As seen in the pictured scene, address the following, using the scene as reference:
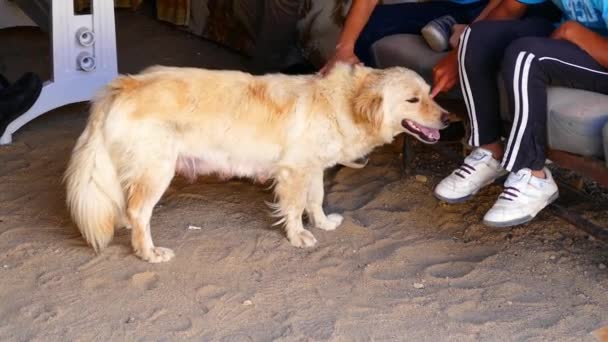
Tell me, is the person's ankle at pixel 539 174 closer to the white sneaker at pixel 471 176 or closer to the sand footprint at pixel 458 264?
the white sneaker at pixel 471 176

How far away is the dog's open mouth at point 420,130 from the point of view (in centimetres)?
327

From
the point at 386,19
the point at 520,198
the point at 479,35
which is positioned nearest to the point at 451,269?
the point at 520,198

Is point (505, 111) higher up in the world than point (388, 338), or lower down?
higher up

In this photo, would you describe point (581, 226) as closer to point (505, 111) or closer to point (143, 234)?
point (505, 111)

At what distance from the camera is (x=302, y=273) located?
3.12 m

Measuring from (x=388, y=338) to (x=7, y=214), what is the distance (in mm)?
1808

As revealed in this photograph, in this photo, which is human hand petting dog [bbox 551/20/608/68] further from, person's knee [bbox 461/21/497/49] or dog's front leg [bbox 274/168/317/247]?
dog's front leg [bbox 274/168/317/247]

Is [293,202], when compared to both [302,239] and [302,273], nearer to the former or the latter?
[302,239]

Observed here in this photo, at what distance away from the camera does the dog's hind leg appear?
10.1 feet

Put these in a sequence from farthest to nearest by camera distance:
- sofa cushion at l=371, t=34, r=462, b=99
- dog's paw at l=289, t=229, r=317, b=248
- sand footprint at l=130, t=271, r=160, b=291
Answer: sofa cushion at l=371, t=34, r=462, b=99
dog's paw at l=289, t=229, r=317, b=248
sand footprint at l=130, t=271, r=160, b=291

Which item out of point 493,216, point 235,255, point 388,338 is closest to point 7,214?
point 235,255

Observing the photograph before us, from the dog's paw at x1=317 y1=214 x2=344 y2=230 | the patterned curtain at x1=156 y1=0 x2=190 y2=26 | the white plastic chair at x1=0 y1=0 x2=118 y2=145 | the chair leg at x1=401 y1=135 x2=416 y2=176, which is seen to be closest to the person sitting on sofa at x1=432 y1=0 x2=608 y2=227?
the dog's paw at x1=317 y1=214 x2=344 y2=230

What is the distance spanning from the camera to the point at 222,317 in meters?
2.79

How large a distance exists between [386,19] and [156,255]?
1.70 meters
